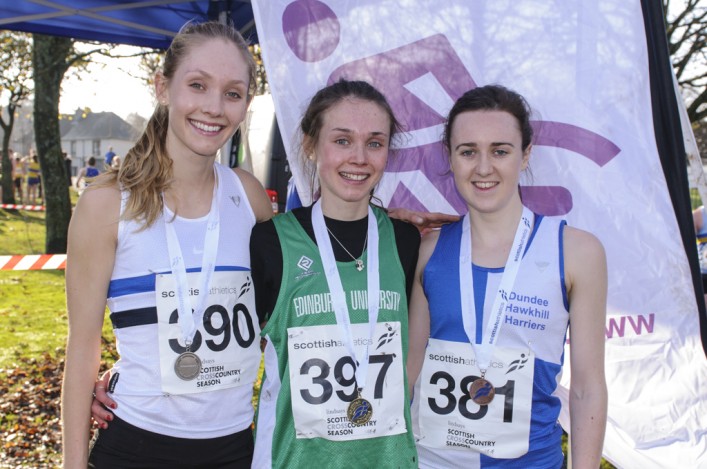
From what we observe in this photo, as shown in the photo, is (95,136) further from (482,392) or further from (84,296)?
(482,392)

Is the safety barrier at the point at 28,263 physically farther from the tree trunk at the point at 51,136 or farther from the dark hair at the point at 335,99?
the dark hair at the point at 335,99

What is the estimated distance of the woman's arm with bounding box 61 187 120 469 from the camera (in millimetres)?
1907

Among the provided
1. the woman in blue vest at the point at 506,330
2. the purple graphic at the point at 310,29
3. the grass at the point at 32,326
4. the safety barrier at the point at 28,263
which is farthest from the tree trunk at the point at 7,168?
the woman in blue vest at the point at 506,330

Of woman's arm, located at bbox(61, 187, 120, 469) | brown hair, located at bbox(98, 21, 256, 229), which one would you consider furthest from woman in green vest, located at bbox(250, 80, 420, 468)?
woman's arm, located at bbox(61, 187, 120, 469)

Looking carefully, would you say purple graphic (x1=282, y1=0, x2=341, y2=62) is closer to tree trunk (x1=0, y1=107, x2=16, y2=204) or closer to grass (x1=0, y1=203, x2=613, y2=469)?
grass (x1=0, y1=203, x2=613, y2=469)

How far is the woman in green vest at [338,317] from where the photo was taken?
1.88m

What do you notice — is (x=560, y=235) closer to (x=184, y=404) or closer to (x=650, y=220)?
(x=650, y=220)

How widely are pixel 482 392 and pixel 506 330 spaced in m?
0.20

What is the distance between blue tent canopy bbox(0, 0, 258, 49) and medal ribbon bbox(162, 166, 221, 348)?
3.12m

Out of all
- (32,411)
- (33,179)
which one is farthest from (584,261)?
(33,179)

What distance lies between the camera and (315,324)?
192 centimetres

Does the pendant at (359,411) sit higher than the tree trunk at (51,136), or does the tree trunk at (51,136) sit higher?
the tree trunk at (51,136)

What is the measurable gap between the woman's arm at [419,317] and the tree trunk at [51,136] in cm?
956

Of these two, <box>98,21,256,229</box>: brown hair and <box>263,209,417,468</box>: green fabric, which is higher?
<box>98,21,256,229</box>: brown hair
